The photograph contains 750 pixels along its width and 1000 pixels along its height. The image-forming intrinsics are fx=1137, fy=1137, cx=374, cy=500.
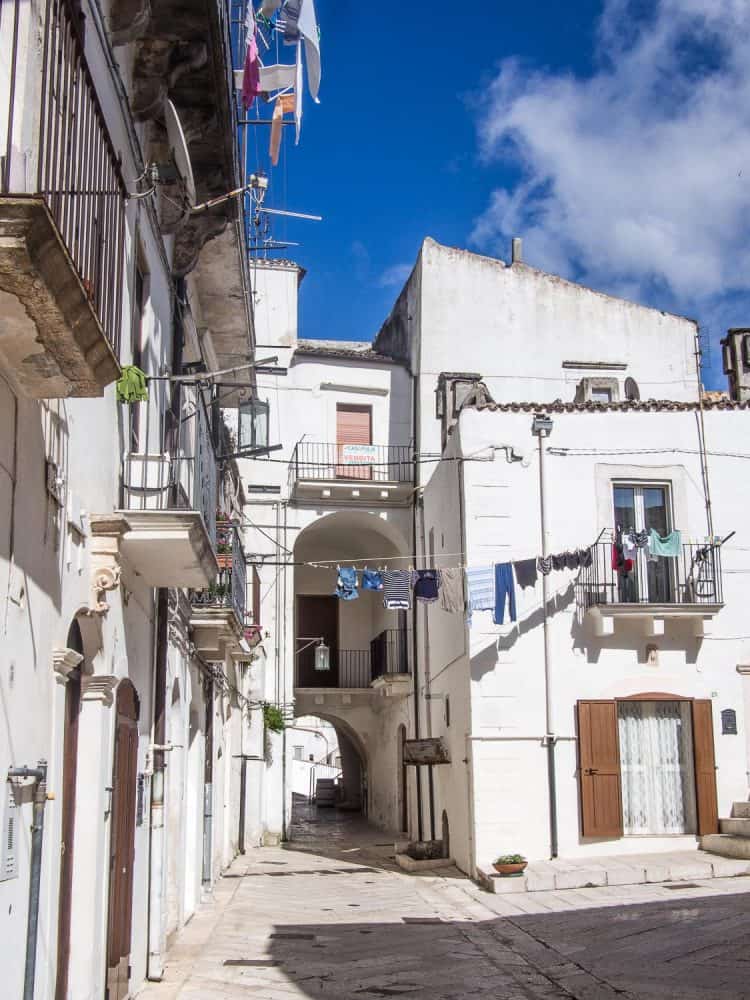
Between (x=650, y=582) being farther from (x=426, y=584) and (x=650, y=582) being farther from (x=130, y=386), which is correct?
(x=130, y=386)

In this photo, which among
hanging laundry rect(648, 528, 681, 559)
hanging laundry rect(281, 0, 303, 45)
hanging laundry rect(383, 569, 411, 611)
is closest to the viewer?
hanging laundry rect(281, 0, 303, 45)

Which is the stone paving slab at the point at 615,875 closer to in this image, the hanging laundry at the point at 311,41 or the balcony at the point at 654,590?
the balcony at the point at 654,590

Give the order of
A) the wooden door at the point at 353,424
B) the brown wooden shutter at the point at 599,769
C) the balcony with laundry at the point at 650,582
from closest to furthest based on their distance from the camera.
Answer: the brown wooden shutter at the point at 599,769 → the balcony with laundry at the point at 650,582 → the wooden door at the point at 353,424

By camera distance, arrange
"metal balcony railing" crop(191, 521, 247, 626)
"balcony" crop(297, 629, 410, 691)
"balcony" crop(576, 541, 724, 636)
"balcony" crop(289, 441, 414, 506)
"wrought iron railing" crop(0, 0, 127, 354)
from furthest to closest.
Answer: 1. "balcony" crop(297, 629, 410, 691)
2. "balcony" crop(289, 441, 414, 506)
3. "balcony" crop(576, 541, 724, 636)
4. "metal balcony railing" crop(191, 521, 247, 626)
5. "wrought iron railing" crop(0, 0, 127, 354)

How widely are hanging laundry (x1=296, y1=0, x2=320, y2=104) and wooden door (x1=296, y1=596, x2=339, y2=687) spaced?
20.9 metres

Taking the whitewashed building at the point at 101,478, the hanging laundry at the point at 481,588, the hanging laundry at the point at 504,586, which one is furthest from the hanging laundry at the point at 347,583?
the whitewashed building at the point at 101,478

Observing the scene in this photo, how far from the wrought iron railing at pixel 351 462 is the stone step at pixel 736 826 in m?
11.4

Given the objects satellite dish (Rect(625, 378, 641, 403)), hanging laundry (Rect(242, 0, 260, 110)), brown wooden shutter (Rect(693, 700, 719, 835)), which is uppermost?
satellite dish (Rect(625, 378, 641, 403))

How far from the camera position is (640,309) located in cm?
2819

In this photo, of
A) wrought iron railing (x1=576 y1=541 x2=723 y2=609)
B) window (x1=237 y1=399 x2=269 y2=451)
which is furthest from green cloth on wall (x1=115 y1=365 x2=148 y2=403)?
wrought iron railing (x1=576 y1=541 x2=723 y2=609)

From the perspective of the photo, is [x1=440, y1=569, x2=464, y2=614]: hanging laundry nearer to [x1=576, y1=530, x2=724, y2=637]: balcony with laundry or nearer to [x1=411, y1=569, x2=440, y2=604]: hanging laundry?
[x1=411, y1=569, x2=440, y2=604]: hanging laundry

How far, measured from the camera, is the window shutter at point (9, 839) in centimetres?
521

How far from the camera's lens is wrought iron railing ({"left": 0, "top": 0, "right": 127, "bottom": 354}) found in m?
4.38

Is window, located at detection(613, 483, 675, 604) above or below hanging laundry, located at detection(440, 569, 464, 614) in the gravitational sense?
above
